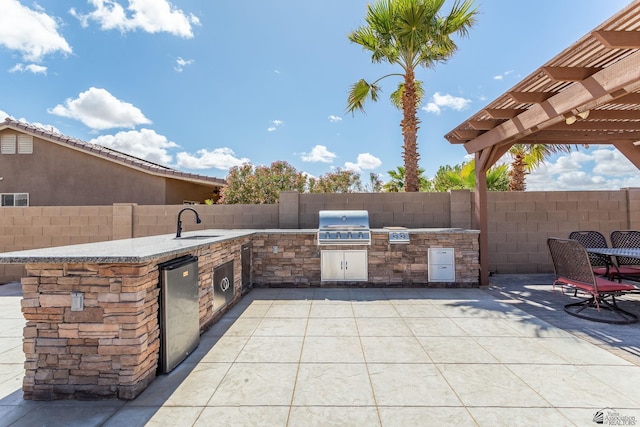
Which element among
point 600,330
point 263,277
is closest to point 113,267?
point 263,277

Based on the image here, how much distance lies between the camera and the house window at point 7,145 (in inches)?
383

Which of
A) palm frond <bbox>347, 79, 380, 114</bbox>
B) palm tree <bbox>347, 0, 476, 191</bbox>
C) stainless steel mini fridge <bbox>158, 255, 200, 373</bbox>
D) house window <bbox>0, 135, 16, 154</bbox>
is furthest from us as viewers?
house window <bbox>0, 135, 16, 154</bbox>

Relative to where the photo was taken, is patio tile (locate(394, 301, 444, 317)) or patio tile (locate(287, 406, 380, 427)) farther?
patio tile (locate(394, 301, 444, 317))

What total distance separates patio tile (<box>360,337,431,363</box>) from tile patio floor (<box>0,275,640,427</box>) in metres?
0.01

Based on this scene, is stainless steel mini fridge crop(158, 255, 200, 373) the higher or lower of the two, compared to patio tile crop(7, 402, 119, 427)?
higher

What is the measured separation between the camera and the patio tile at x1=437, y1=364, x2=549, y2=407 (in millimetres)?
2316

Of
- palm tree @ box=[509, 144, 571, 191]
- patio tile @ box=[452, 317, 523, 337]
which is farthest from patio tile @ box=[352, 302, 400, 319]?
palm tree @ box=[509, 144, 571, 191]

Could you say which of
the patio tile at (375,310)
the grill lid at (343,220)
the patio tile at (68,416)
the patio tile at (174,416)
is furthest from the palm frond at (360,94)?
the patio tile at (68,416)

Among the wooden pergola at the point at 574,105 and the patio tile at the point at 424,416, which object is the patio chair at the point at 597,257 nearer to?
the wooden pergola at the point at 574,105

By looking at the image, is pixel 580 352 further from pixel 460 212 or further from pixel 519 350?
pixel 460 212

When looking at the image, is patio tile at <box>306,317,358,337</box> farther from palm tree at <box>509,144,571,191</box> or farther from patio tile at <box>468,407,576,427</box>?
palm tree at <box>509,144,571,191</box>

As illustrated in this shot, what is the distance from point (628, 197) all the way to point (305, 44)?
909 centimetres

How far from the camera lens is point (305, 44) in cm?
870

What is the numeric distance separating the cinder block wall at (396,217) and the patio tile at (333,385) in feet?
13.9
